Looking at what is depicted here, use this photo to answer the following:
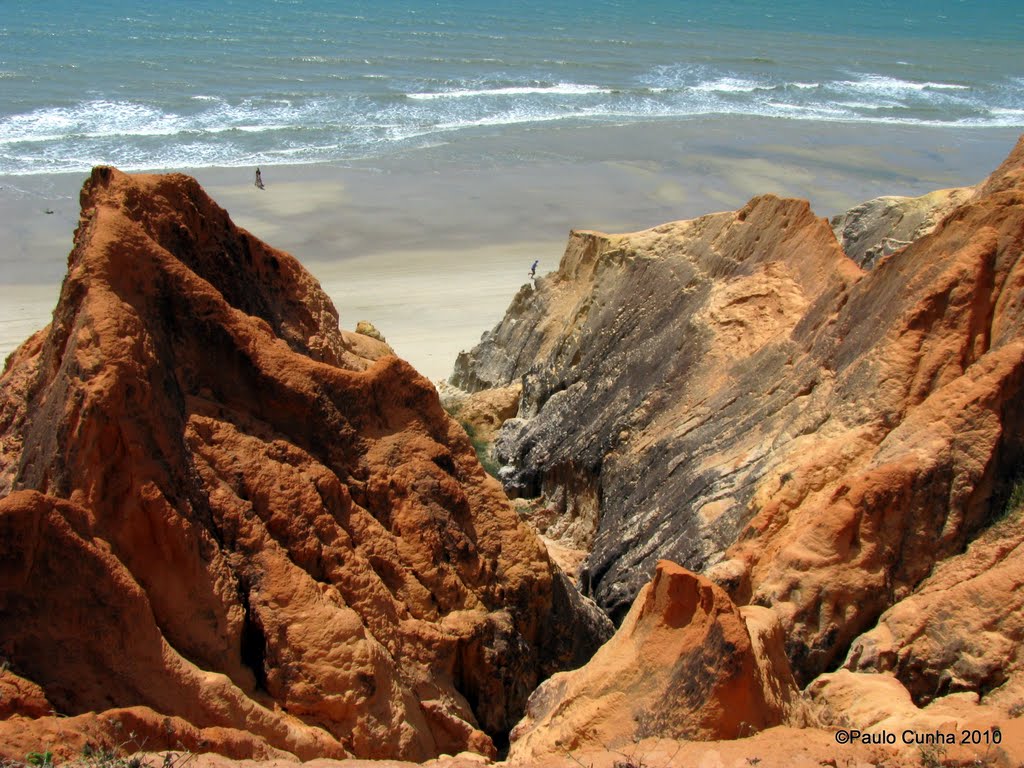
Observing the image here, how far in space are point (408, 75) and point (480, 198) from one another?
814 inches

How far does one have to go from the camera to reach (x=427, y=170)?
134 feet

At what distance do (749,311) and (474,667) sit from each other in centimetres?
687

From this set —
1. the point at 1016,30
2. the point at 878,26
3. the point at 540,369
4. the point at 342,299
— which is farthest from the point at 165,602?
the point at 1016,30

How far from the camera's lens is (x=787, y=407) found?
39.1ft

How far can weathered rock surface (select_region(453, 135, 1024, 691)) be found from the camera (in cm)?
923

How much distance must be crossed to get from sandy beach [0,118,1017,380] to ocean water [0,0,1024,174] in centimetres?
291

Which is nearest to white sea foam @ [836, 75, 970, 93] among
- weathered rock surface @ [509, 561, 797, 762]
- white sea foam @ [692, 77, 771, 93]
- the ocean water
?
the ocean water

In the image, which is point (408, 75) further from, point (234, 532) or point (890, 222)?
point (234, 532)

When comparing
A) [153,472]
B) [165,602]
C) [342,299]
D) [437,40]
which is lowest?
[342,299]

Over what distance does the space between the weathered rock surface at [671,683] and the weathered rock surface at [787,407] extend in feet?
5.19

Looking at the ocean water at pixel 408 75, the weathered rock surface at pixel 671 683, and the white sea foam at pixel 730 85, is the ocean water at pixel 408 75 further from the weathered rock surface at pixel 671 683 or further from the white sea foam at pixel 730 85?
the weathered rock surface at pixel 671 683

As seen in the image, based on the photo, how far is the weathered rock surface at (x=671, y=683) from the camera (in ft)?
24.3

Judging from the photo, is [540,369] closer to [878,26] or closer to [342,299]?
[342,299]

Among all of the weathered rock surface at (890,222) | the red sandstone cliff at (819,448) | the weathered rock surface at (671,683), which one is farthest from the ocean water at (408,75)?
the weathered rock surface at (671,683)
